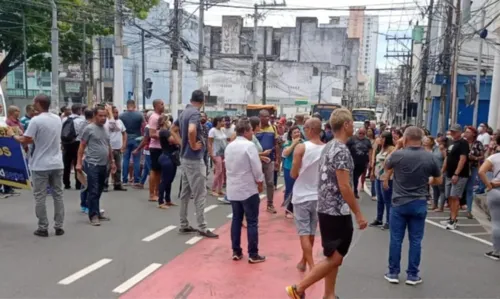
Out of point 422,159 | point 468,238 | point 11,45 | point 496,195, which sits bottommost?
point 468,238

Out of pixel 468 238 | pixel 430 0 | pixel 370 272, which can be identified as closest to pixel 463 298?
pixel 370 272

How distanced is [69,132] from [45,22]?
15908 millimetres

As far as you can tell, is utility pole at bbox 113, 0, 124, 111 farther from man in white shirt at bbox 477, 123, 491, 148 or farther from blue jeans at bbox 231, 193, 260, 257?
blue jeans at bbox 231, 193, 260, 257

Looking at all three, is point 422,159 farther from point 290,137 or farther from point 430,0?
point 430,0

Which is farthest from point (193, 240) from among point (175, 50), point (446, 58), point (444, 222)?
point (175, 50)

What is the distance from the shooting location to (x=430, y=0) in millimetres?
25000

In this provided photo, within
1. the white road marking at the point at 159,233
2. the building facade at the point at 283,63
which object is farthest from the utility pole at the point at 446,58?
the building facade at the point at 283,63

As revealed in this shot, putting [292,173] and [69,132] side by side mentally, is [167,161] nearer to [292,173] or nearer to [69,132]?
[69,132]

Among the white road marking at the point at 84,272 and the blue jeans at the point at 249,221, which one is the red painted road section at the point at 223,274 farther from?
the white road marking at the point at 84,272

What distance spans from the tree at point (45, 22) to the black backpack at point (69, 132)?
12523 mm

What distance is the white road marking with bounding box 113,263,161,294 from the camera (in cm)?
496

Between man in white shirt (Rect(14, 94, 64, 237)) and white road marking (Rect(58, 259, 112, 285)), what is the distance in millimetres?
1489

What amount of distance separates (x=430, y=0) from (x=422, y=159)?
22.2 m

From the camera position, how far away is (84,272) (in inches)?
213
